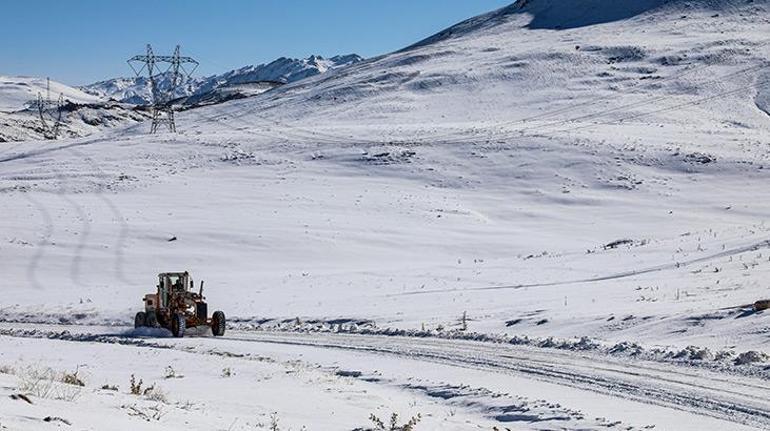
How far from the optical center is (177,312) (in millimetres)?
25641

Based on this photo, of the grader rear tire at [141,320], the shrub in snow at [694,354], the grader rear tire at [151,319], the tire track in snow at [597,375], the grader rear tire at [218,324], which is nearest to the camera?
the tire track in snow at [597,375]

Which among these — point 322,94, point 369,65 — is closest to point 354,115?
point 322,94

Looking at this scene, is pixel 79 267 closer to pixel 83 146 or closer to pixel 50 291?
pixel 50 291

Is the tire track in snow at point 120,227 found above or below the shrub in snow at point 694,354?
above

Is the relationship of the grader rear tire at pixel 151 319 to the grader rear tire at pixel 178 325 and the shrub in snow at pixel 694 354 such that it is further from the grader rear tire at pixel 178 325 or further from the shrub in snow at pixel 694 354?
the shrub in snow at pixel 694 354

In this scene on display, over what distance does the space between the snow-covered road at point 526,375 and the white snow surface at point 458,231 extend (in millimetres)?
83

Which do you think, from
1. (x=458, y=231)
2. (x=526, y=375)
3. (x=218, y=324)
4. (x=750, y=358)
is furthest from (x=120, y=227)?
(x=750, y=358)

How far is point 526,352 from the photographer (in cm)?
1958

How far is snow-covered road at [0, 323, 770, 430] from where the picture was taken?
13.4 m

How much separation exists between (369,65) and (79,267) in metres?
114

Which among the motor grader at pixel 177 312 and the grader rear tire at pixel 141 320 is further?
the grader rear tire at pixel 141 320

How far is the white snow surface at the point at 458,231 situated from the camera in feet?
55.7

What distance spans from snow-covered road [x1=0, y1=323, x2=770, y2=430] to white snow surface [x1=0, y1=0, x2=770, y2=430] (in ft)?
0.27

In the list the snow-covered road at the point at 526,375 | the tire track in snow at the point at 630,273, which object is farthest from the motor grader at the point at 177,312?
the tire track in snow at the point at 630,273
